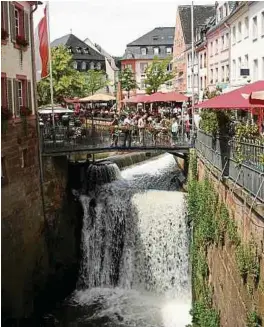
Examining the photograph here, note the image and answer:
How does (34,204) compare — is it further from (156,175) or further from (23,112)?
(156,175)

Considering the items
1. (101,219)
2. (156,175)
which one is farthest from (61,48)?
(101,219)

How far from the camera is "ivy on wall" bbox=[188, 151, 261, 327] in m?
9.52

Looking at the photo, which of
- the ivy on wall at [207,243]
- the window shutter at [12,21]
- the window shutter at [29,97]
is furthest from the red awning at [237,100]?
the window shutter at [29,97]

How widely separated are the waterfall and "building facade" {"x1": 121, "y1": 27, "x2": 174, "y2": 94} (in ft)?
154

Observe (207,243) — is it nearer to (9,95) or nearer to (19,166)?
(19,166)

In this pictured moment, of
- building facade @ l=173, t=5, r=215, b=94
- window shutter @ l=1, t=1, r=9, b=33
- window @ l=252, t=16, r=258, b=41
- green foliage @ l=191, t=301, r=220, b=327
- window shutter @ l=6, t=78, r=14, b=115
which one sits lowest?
green foliage @ l=191, t=301, r=220, b=327

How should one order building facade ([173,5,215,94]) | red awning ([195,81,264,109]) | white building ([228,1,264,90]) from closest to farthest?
1. red awning ([195,81,264,109])
2. white building ([228,1,264,90])
3. building facade ([173,5,215,94])

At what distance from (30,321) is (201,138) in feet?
26.7

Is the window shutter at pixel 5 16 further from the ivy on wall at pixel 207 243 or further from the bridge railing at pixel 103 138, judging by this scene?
the ivy on wall at pixel 207 243

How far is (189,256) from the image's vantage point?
18250 mm

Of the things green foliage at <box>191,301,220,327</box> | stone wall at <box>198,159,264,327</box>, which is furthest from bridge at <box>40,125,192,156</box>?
green foliage at <box>191,301,220,327</box>

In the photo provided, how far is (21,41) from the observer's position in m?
16.5

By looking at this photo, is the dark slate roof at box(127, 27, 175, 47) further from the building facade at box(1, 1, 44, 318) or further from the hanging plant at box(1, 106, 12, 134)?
the hanging plant at box(1, 106, 12, 134)

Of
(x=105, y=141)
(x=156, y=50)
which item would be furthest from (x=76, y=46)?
(x=105, y=141)
